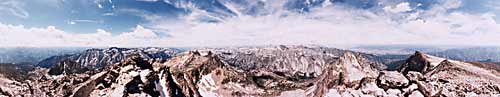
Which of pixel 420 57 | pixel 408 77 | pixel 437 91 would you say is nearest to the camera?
pixel 437 91

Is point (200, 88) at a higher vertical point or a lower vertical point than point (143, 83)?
lower

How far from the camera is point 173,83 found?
131500mm

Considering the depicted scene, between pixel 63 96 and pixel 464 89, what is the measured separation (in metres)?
92.2

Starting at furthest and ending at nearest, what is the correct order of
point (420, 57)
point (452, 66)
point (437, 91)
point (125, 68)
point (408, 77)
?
point (420, 57)
point (452, 66)
point (125, 68)
point (408, 77)
point (437, 91)

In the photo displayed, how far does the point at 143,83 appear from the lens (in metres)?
109

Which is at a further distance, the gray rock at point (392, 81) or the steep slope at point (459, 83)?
the gray rock at point (392, 81)

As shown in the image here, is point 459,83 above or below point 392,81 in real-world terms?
below

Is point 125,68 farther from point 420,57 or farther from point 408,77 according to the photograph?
point 420,57

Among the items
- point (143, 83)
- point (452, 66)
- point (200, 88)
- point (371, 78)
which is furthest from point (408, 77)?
point (200, 88)

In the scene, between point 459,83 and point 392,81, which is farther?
point 459,83

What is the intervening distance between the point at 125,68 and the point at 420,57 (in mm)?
132045

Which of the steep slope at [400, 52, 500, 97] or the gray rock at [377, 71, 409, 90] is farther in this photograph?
the gray rock at [377, 71, 409, 90]

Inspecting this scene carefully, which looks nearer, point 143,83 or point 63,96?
point 63,96

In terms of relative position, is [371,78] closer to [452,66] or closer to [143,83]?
[452,66]
